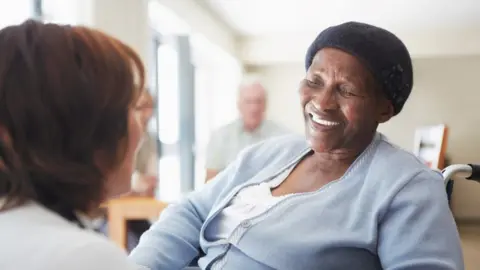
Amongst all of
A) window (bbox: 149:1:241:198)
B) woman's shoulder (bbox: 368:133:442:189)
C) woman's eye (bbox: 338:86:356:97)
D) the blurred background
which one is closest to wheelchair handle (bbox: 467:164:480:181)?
woman's shoulder (bbox: 368:133:442:189)

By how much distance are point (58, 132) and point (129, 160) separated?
0.14 meters

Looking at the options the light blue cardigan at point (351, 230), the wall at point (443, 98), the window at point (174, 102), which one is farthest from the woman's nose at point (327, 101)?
the wall at point (443, 98)

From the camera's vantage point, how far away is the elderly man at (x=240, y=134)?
10.3 feet

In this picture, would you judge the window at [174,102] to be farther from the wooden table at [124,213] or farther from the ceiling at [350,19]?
the wooden table at [124,213]

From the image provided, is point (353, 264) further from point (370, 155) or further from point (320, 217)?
point (370, 155)

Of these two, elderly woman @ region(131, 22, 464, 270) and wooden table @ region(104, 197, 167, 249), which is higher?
elderly woman @ region(131, 22, 464, 270)

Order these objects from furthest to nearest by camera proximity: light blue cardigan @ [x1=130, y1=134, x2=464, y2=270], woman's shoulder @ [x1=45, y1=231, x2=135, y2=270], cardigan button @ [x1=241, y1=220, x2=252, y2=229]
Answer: cardigan button @ [x1=241, y1=220, x2=252, y2=229] → light blue cardigan @ [x1=130, y1=134, x2=464, y2=270] → woman's shoulder @ [x1=45, y1=231, x2=135, y2=270]

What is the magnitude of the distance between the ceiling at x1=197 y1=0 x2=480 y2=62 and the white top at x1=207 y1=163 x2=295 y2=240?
3397 millimetres

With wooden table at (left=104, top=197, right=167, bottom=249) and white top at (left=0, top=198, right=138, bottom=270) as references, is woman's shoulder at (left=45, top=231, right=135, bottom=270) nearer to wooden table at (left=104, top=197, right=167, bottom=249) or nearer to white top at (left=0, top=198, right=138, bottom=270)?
white top at (left=0, top=198, right=138, bottom=270)

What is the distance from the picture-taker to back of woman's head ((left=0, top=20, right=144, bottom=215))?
2.02ft

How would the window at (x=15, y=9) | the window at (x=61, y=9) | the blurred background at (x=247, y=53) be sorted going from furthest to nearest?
the blurred background at (x=247, y=53) < the window at (x=61, y=9) < the window at (x=15, y=9)

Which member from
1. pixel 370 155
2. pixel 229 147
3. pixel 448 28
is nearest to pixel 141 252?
pixel 370 155

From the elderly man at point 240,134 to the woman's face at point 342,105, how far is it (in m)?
2.00

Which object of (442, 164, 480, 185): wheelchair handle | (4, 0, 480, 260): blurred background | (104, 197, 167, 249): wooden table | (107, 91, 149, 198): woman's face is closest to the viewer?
(107, 91, 149, 198): woman's face
